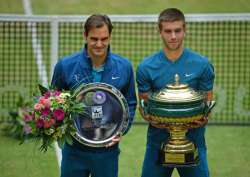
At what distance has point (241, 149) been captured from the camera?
9.75m

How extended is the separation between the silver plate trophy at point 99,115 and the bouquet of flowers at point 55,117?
5.0 inches

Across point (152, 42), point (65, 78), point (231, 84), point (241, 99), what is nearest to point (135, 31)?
point (152, 42)

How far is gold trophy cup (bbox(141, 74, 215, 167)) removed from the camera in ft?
19.5

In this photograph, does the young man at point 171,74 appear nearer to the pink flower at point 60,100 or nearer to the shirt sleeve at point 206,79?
the shirt sleeve at point 206,79

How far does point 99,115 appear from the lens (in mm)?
6164

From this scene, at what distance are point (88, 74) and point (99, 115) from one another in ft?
1.11

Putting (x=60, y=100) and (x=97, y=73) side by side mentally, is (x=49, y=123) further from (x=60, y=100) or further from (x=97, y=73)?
(x=97, y=73)

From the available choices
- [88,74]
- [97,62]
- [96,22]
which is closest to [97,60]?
[97,62]

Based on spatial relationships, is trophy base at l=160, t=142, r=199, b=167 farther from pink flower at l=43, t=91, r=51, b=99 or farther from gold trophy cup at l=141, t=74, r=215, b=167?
pink flower at l=43, t=91, r=51, b=99

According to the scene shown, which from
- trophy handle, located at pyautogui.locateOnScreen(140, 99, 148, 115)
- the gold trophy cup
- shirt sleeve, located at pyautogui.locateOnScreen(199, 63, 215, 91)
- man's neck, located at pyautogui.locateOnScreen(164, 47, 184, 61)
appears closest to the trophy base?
the gold trophy cup

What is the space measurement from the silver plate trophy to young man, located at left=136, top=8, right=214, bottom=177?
232mm

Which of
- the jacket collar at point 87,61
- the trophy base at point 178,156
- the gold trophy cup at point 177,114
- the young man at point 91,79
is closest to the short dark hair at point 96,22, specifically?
the young man at point 91,79

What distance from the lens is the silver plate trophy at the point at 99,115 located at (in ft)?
20.2

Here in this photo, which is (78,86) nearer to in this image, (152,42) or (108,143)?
(108,143)
